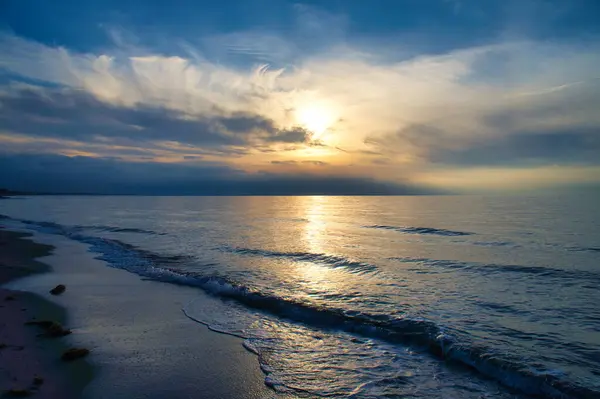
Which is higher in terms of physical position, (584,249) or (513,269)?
(584,249)

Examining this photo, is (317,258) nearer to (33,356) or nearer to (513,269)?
(513,269)

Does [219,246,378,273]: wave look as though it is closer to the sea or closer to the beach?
the sea

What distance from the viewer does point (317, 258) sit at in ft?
76.8

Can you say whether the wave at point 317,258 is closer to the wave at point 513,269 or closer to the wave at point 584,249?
the wave at point 513,269

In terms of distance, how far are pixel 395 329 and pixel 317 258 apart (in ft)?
42.4

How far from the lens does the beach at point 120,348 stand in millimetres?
6941

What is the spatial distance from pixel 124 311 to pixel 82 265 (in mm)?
10341

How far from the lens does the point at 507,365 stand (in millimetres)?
8164

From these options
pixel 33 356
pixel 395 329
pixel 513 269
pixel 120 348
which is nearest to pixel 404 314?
pixel 395 329

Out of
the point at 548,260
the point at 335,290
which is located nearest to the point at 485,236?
the point at 548,260

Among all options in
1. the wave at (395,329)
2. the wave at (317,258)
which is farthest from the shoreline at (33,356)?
the wave at (317,258)

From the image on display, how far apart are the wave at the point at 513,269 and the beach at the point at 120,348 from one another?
44.0 ft

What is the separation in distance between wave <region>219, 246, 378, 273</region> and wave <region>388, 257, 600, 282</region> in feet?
10.6

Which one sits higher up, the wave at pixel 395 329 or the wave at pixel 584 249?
the wave at pixel 584 249
